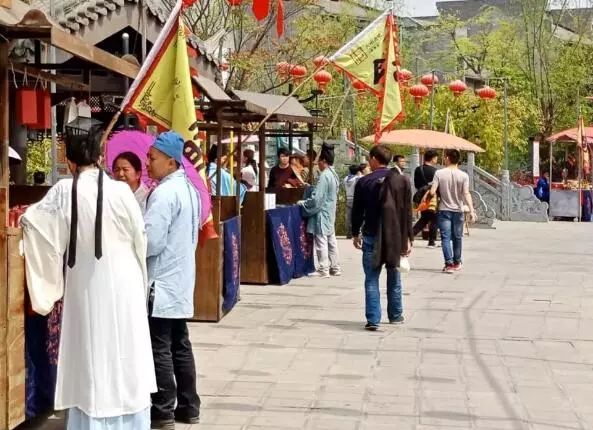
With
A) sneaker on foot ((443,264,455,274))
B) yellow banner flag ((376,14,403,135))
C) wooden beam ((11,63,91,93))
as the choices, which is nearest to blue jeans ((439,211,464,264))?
sneaker on foot ((443,264,455,274))

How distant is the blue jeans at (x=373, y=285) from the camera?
9.47m

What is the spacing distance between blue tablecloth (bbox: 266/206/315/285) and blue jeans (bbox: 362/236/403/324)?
3.18m

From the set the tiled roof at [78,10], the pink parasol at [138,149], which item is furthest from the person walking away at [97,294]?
the tiled roof at [78,10]

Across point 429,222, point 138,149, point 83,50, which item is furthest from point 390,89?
point 429,222

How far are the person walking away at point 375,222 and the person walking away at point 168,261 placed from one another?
3.56 metres

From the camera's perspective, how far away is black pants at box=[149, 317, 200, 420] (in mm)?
5934

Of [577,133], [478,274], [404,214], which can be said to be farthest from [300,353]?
[577,133]

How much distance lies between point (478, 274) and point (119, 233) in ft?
33.8

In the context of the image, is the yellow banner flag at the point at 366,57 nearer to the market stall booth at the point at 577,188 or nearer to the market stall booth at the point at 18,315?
the market stall booth at the point at 18,315

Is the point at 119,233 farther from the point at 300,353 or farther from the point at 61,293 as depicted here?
the point at 300,353

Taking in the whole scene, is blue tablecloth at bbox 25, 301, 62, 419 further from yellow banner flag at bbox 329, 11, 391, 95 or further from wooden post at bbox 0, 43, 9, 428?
yellow banner flag at bbox 329, 11, 391, 95

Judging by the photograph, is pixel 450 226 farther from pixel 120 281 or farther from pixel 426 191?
pixel 120 281

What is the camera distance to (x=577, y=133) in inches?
1219

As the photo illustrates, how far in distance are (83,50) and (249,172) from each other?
969 centimetres
